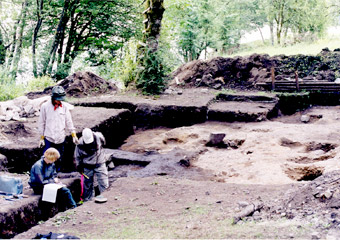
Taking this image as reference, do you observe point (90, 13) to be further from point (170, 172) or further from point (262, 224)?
point (262, 224)

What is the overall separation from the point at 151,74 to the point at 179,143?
4.49m

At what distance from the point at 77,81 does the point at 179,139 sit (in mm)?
5930

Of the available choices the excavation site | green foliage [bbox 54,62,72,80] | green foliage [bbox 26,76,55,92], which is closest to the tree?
the excavation site

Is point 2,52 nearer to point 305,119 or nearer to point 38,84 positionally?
point 38,84

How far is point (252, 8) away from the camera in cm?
3569

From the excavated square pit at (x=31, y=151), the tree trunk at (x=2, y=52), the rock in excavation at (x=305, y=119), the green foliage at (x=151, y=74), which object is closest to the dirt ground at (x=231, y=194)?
the excavated square pit at (x=31, y=151)

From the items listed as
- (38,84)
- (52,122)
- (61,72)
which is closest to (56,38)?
(61,72)

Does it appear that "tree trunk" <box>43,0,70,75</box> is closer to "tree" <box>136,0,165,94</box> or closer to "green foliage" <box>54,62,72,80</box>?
"green foliage" <box>54,62,72,80</box>

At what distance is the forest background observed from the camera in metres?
14.2

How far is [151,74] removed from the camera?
13883mm

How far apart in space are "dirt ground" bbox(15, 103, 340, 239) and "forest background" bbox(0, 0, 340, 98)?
4.96 metres

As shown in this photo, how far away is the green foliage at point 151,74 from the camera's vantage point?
13745 mm

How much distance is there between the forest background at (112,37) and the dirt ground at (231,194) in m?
4.96

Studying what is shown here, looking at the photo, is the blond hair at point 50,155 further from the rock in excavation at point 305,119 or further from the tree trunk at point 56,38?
the tree trunk at point 56,38
